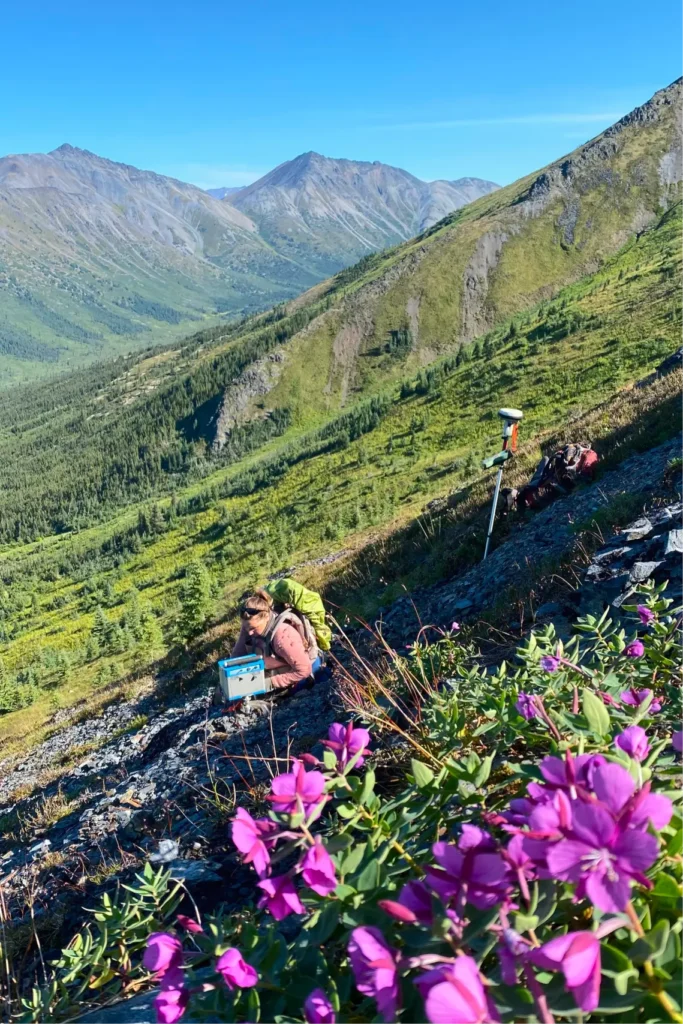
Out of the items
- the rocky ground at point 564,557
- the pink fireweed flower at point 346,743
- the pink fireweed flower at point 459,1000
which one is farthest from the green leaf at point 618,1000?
the rocky ground at point 564,557

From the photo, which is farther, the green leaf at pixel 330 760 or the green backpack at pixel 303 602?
the green backpack at pixel 303 602

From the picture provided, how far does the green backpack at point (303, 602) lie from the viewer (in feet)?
27.7

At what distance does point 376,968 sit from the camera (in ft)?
3.26

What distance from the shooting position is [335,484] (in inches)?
2052

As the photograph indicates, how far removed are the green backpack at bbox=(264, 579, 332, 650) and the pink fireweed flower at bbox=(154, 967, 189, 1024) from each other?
276 inches

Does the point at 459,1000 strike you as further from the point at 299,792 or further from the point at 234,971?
the point at 234,971

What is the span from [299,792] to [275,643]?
6796 mm

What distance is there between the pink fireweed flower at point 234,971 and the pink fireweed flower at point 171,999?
0.49 feet

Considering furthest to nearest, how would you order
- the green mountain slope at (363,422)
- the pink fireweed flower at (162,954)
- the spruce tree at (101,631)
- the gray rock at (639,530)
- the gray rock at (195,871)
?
1. the spruce tree at (101,631)
2. the green mountain slope at (363,422)
3. the gray rock at (639,530)
4. the gray rock at (195,871)
5. the pink fireweed flower at (162,954)

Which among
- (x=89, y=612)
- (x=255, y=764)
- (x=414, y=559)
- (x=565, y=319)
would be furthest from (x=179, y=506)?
(x=255, y=764)

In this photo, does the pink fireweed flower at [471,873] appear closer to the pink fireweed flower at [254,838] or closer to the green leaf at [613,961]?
the green leaf at [613,961]

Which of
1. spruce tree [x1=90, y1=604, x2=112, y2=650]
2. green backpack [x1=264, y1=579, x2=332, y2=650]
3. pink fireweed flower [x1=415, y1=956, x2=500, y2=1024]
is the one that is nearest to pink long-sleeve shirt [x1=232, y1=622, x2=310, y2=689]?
green backpack [x1=264, y1=579, x2=332, y2=650]

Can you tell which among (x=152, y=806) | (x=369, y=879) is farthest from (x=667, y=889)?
(x=152, y=806)

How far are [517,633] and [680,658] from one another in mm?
3148
